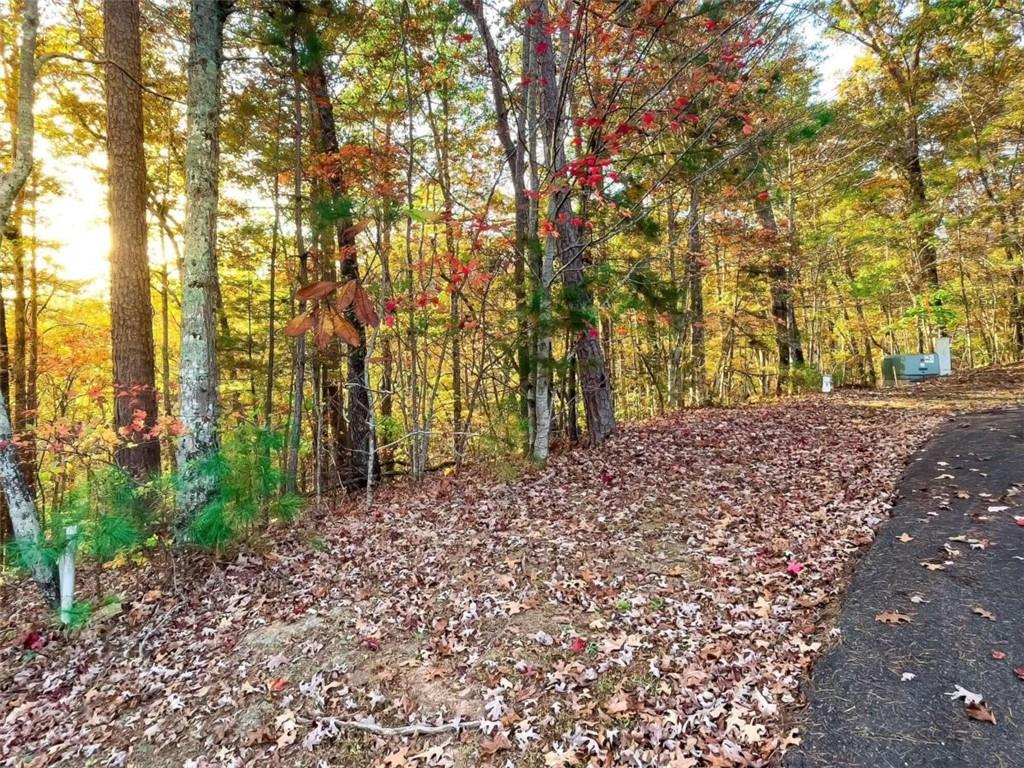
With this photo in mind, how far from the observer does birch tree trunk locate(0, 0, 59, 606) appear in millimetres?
3797

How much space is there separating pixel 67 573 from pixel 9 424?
4.09 ft

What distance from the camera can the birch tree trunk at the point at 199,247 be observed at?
14.3 ft

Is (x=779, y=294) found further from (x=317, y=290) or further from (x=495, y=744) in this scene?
(x=317, y=290)

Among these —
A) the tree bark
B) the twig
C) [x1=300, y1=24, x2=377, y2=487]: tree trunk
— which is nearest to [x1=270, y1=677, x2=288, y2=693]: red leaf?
the twig

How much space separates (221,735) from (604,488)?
429cm

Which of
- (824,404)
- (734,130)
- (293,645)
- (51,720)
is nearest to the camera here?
(51,720)

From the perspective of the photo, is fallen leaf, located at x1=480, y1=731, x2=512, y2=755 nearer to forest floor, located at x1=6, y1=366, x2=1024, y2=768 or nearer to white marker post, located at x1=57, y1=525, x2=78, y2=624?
forest floor, located at x1=6, y1=366, x2=1024, y2=768

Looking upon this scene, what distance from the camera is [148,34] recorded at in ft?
25.1

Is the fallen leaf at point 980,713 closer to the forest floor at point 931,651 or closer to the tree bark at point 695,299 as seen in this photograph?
the forest floor at point 931,651

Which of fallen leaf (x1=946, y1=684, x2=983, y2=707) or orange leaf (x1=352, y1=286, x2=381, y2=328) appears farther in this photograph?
fallen leaf (x1=946, y1=684, x2=983, y2=707)

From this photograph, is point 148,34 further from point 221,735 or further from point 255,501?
point 221,735

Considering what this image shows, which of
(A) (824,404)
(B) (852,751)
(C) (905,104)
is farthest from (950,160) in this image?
(B) (852,751)

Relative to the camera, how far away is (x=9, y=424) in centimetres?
381

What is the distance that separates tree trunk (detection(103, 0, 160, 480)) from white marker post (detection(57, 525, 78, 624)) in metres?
1.97
